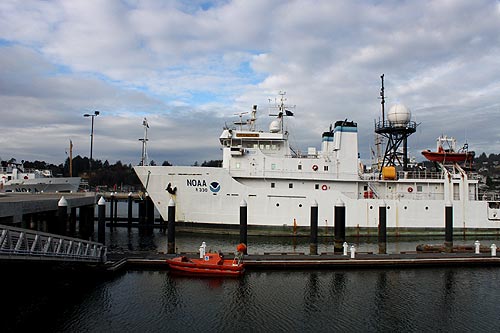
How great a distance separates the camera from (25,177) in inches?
1859

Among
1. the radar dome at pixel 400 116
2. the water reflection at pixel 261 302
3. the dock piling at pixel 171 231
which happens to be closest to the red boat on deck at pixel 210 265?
the water reflection at pixel 261 302

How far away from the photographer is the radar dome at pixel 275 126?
31.2 meters

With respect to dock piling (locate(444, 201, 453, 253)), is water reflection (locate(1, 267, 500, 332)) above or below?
below

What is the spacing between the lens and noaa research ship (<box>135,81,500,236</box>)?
93.7 ft

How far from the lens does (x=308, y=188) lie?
29.9m

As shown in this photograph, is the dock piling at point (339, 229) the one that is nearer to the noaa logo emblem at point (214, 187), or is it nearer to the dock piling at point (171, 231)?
the dock piling at point (171, 231)

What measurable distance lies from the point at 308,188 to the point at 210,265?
Result: 13.8m

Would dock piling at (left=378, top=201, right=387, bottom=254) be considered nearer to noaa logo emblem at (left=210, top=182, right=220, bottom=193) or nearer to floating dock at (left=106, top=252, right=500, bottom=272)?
floating dock at (left=106, top=252, right=500, bottom=272)

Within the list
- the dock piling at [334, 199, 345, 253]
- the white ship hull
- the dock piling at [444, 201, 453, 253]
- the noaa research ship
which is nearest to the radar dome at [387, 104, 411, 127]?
the noaa research ship

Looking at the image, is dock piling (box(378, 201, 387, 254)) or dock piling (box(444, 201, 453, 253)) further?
dock piling (box(444, 201, 453, 253))

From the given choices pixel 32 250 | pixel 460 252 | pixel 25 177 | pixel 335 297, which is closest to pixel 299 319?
pixel 335 297

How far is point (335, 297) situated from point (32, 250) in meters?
11.0

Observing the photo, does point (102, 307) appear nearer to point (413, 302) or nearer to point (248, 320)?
point (248, 320)

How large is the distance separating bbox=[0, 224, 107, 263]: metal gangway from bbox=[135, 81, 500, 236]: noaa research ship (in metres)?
10.8
